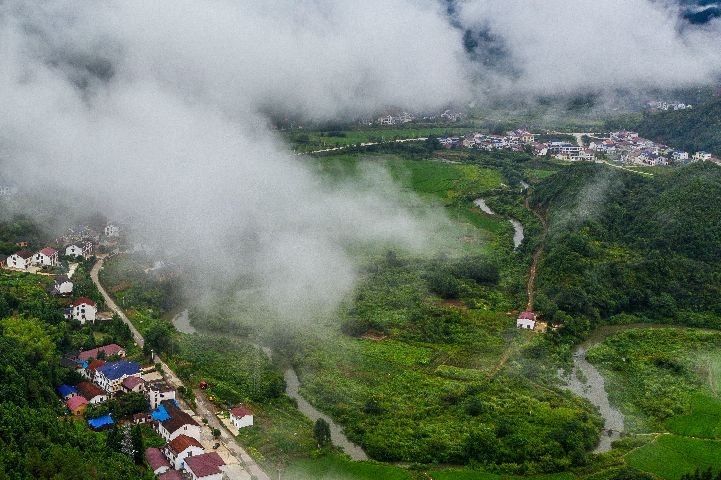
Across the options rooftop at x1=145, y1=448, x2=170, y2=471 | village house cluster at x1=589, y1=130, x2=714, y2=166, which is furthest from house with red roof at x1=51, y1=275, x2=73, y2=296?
village house cluster at x1=589, y1=130, x2=714, y2=166

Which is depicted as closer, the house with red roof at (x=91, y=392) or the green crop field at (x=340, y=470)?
the green crop field at (x=340, y=470)

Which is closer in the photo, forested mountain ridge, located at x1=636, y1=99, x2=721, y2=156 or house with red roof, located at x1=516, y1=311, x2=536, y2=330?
house with red roof, located at x1=516, y1=311, x2=536, y2=330

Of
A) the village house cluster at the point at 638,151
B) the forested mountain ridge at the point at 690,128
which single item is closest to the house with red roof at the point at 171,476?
the village house cluster at the point at 638,151

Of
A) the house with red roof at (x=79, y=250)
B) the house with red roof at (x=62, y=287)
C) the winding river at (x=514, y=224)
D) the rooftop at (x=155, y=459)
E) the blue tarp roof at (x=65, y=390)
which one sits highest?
the winding river at (x=514, y=224)

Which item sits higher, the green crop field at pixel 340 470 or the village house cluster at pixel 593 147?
the village house cluster at pixel 593 147

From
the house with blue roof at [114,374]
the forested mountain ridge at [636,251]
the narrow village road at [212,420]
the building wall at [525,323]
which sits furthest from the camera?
the forested mountain ridge at [636,251]

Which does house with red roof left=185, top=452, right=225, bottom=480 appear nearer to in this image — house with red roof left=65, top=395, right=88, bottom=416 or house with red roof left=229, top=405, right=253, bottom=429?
house with red roof left=229, top=405, right=253, bottom=429

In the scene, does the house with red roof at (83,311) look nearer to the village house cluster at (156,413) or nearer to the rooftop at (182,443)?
the village house cluster at (156,413)
